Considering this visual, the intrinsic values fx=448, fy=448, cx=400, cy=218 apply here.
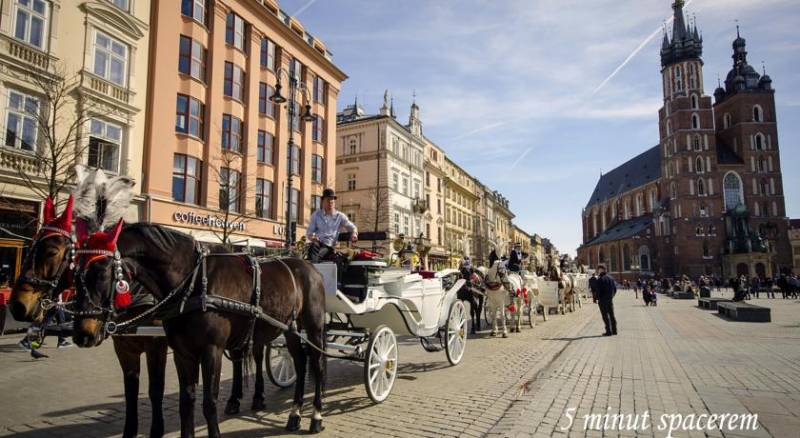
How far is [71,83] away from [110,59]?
2.55 m

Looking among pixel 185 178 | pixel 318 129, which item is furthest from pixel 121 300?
pixel 318 129

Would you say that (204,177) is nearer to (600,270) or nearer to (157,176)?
(157,176)

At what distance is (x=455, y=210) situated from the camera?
59594mm

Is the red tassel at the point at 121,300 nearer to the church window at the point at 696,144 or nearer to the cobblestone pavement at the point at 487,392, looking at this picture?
the cobblestone pavement at the point at 487,392

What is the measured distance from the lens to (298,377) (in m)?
4.98

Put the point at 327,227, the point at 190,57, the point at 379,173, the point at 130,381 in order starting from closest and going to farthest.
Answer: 1. the point at 130,381
2. the point at 327,227
3. the point at 190,57
4. the point at 379,173

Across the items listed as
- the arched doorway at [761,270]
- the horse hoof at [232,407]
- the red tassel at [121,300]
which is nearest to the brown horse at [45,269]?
the red tassel at [121,300]

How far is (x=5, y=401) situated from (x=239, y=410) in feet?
10.5

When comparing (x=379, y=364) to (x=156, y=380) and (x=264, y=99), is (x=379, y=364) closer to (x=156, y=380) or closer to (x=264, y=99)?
(x=156, y=380)

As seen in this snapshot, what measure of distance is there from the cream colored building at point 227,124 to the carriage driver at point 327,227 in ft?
38.0

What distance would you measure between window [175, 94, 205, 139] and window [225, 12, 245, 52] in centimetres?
466

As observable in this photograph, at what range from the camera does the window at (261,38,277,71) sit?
91.4 feet

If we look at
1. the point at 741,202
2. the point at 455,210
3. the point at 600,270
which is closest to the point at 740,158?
the point at 741,202

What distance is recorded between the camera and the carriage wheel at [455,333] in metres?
7.85
